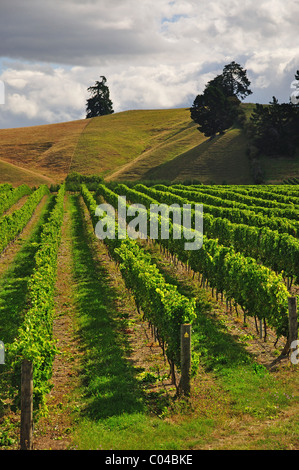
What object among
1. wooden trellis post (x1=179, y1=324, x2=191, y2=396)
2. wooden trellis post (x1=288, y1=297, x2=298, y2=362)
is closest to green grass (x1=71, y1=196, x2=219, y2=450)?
wooden trellis post (x1=179, y1=324, x2=191, y2=396)

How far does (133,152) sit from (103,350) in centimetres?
11178

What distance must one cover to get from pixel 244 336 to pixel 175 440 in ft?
21.1

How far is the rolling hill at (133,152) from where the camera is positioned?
295 ft

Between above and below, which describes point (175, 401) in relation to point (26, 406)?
below

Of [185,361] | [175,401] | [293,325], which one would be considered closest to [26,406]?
[175,401]
